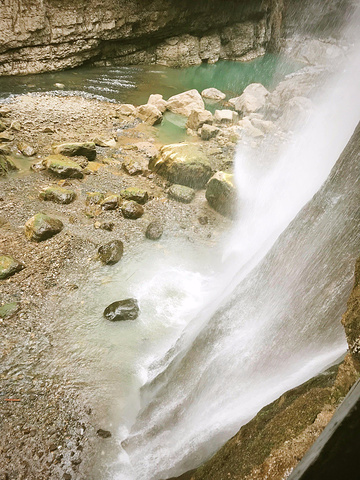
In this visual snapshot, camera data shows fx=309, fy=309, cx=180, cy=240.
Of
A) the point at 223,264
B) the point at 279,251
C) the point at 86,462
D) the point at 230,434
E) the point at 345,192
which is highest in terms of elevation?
the point at 345,192

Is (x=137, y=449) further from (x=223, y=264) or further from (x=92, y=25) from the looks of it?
(x=92, y=25)

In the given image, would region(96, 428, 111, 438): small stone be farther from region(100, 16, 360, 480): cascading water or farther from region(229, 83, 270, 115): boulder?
region(229, 83, 270, 115): boulder

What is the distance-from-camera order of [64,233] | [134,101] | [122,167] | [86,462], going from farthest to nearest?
[134,101] → [122,167] → [64,233] → [86,462]

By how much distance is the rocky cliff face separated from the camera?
12.3 meters

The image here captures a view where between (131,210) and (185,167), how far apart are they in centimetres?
203

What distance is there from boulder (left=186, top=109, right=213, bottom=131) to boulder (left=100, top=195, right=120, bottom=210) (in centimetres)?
564

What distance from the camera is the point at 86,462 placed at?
3.28 metres

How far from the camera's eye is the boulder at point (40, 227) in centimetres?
571

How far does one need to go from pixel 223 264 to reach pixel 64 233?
3.17 m

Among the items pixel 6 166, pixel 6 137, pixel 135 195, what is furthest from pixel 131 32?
pixel 135 195

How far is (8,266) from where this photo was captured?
5074 millimetres

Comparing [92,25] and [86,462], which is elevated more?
[92,25]

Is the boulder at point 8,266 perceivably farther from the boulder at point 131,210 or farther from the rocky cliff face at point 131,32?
the rocky cliff face at point 131,32

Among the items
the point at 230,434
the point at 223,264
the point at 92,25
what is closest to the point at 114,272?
the point at 223,264
